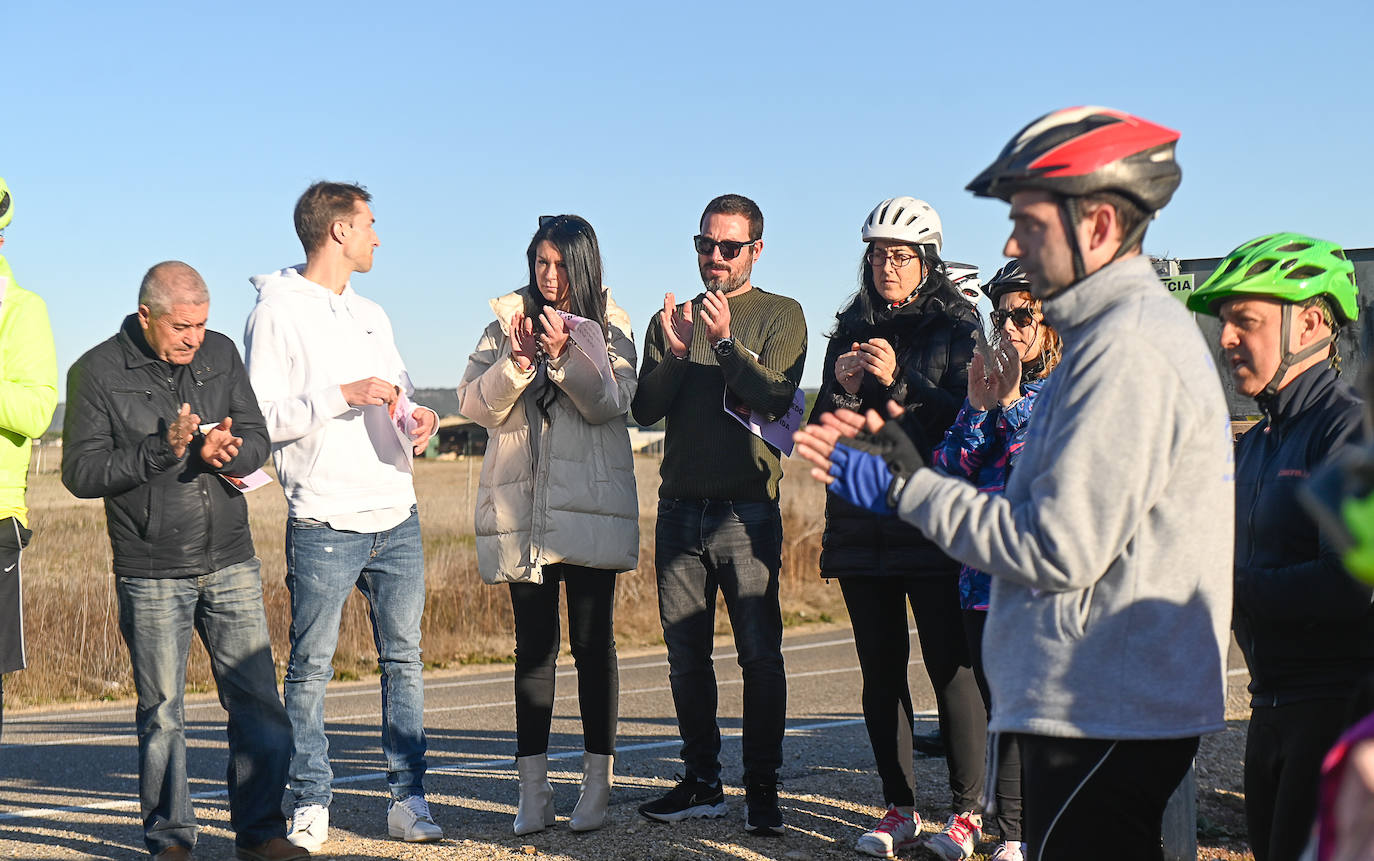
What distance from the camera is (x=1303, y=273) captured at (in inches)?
140

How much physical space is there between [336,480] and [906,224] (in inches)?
105

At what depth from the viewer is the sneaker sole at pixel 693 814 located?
5.57m

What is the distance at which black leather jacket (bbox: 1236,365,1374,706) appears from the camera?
3.21 m

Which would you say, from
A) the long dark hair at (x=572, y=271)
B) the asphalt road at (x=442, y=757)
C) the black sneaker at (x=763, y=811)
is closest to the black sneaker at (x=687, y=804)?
the asphalt road at (x=442, y=757)

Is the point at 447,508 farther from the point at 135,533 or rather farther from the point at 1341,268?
the point at 1341,268

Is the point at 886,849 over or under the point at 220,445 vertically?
under

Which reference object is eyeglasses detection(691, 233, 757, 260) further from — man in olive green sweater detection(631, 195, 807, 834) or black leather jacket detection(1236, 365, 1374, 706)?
black leather jacket detection(1236, 365, 1374, 706)

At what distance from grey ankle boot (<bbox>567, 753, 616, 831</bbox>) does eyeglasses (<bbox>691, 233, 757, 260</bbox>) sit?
230 centimetres

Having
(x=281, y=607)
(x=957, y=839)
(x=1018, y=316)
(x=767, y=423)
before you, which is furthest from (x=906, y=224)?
(x=281, y=607)

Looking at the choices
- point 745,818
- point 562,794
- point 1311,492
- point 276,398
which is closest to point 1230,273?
point 1311,492

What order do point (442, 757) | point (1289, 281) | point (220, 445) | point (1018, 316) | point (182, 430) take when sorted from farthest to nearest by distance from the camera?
point (442, 757), point (1018, 316), point (220, 445), point (182, 430), point (1289, 281)

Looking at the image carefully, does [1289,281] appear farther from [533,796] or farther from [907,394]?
[533,796]

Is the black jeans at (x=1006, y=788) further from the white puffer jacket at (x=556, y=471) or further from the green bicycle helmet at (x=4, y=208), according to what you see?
the green bicycle helmet at (x=4, y=208)

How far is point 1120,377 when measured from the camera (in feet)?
8.30
